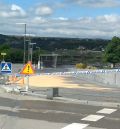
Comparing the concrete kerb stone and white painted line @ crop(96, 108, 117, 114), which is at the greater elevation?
the concrete kerb stone

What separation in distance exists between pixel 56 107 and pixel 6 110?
6.95 ft

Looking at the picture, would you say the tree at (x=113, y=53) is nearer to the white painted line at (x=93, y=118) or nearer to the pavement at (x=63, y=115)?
the pavement at (x=63, y=115)

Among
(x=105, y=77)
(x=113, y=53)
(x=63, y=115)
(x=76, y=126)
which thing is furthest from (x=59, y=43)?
(x=76, y=126)

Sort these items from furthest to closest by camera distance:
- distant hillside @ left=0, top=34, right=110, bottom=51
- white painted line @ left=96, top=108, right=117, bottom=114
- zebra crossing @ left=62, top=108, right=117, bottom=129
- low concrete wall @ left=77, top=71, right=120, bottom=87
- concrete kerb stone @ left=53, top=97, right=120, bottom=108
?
1. distant hillside @ left=0, top=34, right=110, bottom=51
2. low concrete wall @ left=77, top=71, right=120, bottom=87
3. concrete kerb stone @ left=53, top=97, right=120, bottom=108
4. white painted line @ left=96, top=108, right=117, bottom=114
5. zebra crossing @ left=62, top=108, right=117, bottom=129

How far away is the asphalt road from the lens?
1312 centimetres

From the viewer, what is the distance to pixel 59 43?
15925cm

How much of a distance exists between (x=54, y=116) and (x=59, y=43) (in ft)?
474

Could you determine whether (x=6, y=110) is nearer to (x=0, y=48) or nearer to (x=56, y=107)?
(x=56, y=107)

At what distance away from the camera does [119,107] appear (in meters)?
18.6

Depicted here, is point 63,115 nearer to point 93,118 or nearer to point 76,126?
point 93,118

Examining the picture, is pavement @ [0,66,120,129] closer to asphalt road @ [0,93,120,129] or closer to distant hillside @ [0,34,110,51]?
asphalt road @ [0,93,120,129]

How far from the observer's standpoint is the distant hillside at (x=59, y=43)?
145m

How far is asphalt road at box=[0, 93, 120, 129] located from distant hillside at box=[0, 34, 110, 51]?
124 m

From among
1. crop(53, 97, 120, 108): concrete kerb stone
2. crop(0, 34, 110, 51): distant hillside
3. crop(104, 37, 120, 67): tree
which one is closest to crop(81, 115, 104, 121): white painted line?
crop(53, 97, 120, 108): concrete kerb stone
